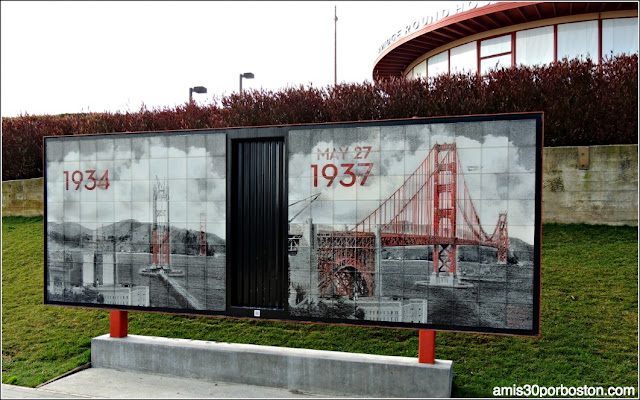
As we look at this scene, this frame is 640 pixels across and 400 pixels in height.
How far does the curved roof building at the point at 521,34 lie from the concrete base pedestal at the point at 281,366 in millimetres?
9815

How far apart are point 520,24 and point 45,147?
13721mm

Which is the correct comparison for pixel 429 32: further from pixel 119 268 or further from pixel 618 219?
pixel 119 268

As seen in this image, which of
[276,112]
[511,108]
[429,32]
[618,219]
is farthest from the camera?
[429,32]

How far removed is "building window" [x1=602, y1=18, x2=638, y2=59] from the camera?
596 inches

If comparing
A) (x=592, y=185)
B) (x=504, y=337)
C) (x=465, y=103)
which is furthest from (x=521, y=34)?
(x=504, y=337)

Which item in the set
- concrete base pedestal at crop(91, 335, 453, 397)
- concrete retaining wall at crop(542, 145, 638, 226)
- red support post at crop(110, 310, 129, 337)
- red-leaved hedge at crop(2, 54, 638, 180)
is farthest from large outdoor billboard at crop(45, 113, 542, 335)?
red-leaved hedge at crop(2, 54, 638, 180)

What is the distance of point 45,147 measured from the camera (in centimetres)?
892

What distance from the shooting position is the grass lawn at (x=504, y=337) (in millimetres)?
7598

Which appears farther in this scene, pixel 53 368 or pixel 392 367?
pixel 53 368

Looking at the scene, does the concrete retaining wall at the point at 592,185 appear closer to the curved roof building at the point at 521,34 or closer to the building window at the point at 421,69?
the curved roof building at the point at 521,34

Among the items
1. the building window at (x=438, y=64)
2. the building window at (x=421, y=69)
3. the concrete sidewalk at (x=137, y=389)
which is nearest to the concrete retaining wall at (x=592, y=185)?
the concrete sidewalk at (x=137, y=389)

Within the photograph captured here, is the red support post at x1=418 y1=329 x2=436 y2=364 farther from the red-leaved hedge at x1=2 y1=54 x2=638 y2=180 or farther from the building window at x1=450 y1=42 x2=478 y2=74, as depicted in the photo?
the building window at x1=450 y1=42 x2=478 y2=74

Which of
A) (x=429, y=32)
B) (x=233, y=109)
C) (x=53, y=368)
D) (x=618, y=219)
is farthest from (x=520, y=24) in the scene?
(x=53, y=368)

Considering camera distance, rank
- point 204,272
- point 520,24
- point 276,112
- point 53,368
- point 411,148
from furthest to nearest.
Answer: point 520,24 < point 276,112 < point 53,368 < point 204,272 < point 411,148
